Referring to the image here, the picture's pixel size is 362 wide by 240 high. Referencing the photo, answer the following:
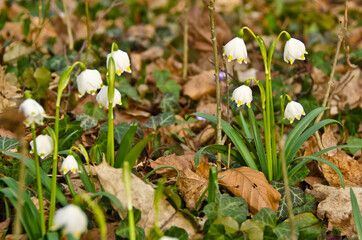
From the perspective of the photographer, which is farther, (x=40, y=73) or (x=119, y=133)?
(x=40, y=73)

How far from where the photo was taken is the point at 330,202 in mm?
1864

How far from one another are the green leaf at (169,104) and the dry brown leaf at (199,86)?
0.71 ft

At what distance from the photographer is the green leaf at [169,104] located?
2.84 meters

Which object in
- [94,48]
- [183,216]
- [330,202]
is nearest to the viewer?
[183,216]

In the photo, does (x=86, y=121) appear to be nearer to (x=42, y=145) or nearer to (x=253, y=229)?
(x=42, y=145)

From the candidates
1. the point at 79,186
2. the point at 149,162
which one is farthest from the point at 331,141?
the point at 79,186

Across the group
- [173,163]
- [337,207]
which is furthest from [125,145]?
[337,207]

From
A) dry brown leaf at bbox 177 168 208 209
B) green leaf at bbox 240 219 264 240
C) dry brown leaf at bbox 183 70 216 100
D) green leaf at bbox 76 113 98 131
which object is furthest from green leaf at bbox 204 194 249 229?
dry brown leaf at bbox 183 70 216 100

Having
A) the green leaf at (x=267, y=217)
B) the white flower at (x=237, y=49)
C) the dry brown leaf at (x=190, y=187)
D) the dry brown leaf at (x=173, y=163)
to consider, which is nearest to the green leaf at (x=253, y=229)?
the green leaf at (x=267, y=217)

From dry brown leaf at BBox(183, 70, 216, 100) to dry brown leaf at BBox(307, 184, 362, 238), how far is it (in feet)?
4.20

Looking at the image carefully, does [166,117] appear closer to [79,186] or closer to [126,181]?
[79,186]

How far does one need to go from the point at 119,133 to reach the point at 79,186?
1.82 ft

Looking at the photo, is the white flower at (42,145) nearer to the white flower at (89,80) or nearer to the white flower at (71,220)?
the white flower at (89,80)

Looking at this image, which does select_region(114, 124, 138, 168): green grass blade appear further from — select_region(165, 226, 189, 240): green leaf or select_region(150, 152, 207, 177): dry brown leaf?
select_region(165, 226, 189, 240): green leaf
